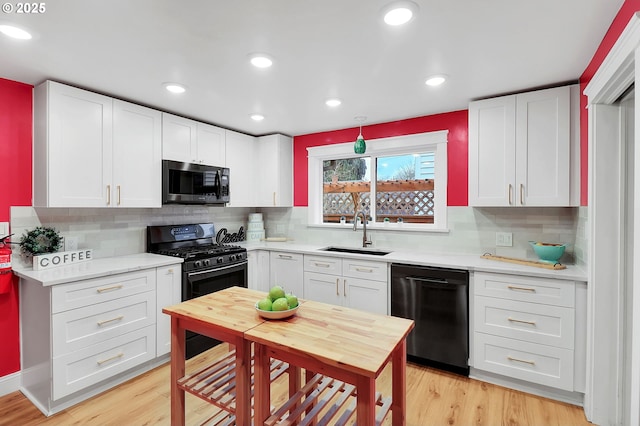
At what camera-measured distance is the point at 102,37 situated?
1744mm

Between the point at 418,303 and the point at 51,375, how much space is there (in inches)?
107

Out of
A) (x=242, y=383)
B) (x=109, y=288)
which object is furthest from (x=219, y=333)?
(x=109, y=288)

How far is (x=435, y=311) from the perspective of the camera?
2643 mm

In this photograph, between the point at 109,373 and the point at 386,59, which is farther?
the point at 109,373

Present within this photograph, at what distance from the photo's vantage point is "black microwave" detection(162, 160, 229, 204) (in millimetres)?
3039

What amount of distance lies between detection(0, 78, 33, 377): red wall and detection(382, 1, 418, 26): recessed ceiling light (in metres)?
2.71

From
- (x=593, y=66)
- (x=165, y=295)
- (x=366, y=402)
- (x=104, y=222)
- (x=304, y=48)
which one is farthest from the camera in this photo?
(x=104, y=222)

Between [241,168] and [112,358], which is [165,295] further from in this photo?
[241,168]

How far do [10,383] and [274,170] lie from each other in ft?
9.96

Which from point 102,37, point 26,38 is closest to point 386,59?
point 102,37

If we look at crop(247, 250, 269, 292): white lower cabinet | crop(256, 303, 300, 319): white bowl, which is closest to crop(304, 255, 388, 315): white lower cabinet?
crop(247, 250, 269, 292): white lower cabinet

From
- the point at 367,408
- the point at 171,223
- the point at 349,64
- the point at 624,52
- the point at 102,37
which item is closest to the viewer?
the point at 367,408

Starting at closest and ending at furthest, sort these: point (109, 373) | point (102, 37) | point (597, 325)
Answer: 1. point (102, 37)
2. point (597, 325)
3. point (109, 373)

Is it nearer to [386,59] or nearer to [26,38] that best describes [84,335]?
[26,38]
